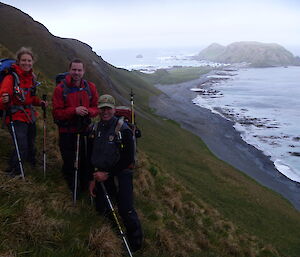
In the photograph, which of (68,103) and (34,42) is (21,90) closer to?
(68,103)

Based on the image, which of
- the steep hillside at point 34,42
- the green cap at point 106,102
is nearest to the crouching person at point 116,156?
the green cap at point 106,102

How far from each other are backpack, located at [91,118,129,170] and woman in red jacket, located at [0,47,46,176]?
2.33 metres

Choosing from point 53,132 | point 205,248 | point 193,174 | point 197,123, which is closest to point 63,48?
point 197,123

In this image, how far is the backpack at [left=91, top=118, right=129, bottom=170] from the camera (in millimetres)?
7246

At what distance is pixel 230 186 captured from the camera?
3472 cm

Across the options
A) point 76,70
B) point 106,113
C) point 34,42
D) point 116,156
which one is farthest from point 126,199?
point 34,42

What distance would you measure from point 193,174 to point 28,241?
1197 inches

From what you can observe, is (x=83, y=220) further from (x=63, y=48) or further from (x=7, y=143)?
(x=63, y=48)

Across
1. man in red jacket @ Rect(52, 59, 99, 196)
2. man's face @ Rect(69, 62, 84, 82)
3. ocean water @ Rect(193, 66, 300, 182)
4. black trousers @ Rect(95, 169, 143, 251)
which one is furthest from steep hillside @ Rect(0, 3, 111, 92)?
black trousers @ Rect(95, 169, 143, 251)

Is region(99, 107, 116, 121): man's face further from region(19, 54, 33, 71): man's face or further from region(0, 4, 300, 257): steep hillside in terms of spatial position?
region(19, 54, 33, 71): man's face

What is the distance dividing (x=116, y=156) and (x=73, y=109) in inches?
74.3

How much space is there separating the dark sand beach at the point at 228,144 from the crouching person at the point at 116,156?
34.5 meters

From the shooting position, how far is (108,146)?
7258 mm

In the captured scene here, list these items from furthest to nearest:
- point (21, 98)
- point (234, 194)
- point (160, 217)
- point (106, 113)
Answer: point (234, 194), point (160, 217), point (21, 98), point (106, 113)
